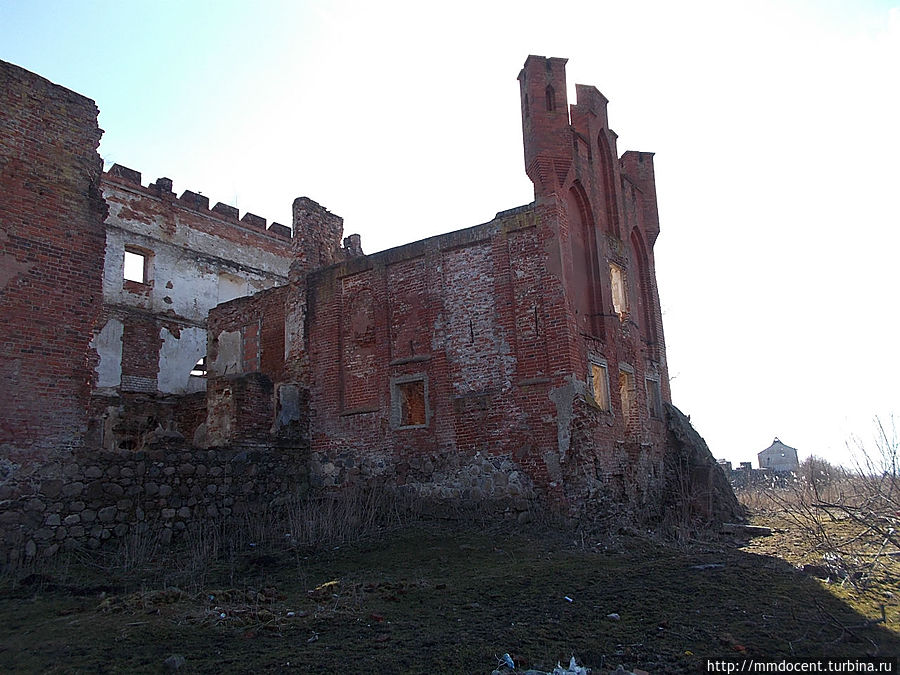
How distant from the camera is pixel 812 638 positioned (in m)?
6.18

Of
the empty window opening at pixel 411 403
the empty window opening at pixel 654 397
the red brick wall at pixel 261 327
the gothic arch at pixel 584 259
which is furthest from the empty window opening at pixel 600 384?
the red brick wall at pixel 261 327

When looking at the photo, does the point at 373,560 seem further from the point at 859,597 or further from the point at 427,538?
the point at 859,597

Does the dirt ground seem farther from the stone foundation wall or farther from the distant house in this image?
the distant house

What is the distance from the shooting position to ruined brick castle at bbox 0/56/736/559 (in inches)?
405

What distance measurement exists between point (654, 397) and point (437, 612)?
35.7 feet

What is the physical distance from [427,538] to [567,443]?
304 centimetres

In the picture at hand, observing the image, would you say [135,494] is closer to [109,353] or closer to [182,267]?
[109,353]

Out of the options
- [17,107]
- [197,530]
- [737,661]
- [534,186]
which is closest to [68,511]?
[197,530]

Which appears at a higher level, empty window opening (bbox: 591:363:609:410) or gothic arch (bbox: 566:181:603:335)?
gothic arch (bbox: 566:181:603:335)

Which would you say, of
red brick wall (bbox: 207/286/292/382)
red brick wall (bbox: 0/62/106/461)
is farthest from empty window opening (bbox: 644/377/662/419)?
red brick wall (bbox: 0/62/106/461)

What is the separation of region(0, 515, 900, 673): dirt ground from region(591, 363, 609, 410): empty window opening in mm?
3790

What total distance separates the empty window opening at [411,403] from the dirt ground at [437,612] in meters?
4.12

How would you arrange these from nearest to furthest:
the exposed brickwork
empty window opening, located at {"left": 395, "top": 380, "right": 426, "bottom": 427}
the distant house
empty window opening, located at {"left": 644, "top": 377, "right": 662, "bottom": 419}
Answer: the exposed brickwork, empty window opening, located at {"left": 395, "top": 380, "right": 426, "bottom": 427}, empty window opening, located at {"left": 644, "top": 377, "right": 662, "bottom": 419}, the distant house

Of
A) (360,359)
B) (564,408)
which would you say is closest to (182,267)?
(360,359)
